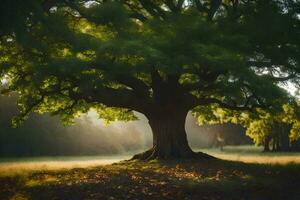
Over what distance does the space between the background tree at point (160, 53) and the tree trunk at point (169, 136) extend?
6cm

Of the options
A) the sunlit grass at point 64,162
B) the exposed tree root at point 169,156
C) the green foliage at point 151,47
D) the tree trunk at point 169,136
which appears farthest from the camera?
the tree trunk at point 169,136

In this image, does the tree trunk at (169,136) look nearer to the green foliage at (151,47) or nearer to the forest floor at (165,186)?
the green foliage at (151,47)

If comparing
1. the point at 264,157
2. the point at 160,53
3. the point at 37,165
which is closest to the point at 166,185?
the point at 160,53

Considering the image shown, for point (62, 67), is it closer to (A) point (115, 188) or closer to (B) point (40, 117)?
(A) point (115, 188)

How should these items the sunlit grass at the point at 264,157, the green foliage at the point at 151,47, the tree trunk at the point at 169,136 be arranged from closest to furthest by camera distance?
the green foliage at the point at 151,47, the tree trunk at the point at 169,136, the sunlit grass at the point at 264,157

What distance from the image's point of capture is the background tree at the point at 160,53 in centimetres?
1883

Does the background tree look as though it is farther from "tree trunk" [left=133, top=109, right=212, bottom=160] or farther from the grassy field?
the grassy field

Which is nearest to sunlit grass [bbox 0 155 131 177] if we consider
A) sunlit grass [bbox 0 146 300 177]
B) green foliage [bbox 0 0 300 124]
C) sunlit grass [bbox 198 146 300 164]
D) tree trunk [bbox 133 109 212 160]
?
sunlit grass [bbox 0 146 300 177]

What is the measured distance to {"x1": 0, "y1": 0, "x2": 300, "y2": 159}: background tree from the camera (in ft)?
61.8

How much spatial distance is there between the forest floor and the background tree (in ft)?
12.9

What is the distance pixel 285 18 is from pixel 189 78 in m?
9.44

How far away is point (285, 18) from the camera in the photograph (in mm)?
22469

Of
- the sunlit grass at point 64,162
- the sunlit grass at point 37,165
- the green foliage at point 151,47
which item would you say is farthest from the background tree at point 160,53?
the sunlit grass at point 64,162

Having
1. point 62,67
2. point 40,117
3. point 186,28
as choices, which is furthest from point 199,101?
point 40,117
